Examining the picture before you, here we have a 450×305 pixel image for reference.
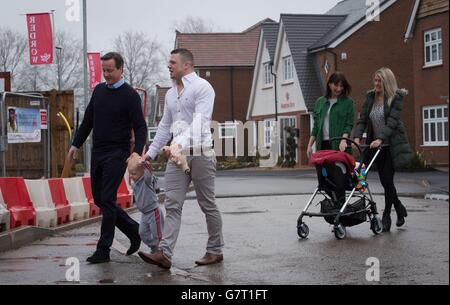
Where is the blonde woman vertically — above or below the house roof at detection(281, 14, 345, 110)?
below

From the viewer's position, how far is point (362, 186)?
29.5 ft

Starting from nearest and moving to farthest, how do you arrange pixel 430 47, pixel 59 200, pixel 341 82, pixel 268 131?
pixel 341 82
pixel 59 200
pixel 430 47
pixel 268 131

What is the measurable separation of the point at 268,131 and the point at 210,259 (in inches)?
1511

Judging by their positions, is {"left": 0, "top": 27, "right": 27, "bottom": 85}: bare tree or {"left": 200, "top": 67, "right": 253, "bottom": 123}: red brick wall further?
{"left": 200, "top": 67, "right": 253, "bottom": 123}: red brick wall

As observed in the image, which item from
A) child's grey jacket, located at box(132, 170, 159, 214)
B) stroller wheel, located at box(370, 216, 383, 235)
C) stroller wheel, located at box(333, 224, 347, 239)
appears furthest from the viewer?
stroller wheel, located at box(370, 216, 383, 235)

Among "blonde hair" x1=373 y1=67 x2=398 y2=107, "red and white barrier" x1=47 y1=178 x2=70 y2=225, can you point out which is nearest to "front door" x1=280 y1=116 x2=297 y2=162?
"red and white barrier" x1=47 y1=178 x2=70 y2=225

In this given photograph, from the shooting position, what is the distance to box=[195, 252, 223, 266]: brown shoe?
7.24 metres

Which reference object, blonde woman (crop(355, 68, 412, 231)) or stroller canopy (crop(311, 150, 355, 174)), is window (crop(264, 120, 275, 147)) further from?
stroller canopy (crop(311, 150, 355, 174))

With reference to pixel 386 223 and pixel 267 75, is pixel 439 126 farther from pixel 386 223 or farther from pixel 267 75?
pixel 267 75

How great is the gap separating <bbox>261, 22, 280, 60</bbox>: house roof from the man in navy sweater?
123ft

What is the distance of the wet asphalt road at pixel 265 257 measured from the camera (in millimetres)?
6352

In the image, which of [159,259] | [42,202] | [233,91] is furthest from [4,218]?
[233,91]

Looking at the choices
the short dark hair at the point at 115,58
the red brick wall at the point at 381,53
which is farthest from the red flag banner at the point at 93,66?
the short dark hair at the point at 115,58

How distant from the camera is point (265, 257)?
7531 millimetres
